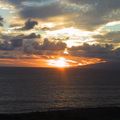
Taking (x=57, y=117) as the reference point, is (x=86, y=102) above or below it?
below

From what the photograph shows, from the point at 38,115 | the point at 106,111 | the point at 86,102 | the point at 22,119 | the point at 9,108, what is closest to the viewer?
the point at 22,119

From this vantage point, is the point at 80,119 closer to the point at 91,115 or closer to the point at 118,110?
the point at 91,115

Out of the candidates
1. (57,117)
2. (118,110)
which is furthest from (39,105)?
(57,117)

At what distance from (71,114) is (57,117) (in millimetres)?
Result: 5879

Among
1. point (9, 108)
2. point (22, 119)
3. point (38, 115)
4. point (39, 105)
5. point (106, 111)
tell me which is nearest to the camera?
point (22, 119)

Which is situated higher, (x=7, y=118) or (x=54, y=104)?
(x=7, y=118)

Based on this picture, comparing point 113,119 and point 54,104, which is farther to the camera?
point 54,104

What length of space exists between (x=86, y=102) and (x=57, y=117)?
57431 mm

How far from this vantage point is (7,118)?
Result: 65.6 meters

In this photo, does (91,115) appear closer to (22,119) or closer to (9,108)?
(22,119)

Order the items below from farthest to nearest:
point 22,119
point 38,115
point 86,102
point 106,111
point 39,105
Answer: point 86,102 < point 39,105 < point 106,111 < point 38,115 < point 22,119

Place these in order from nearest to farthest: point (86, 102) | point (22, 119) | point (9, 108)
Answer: point (22, 119), point (9, 108), point (86, 102)

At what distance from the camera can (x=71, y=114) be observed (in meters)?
71.8

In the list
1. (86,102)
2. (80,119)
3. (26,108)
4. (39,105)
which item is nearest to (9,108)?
(26,108)
